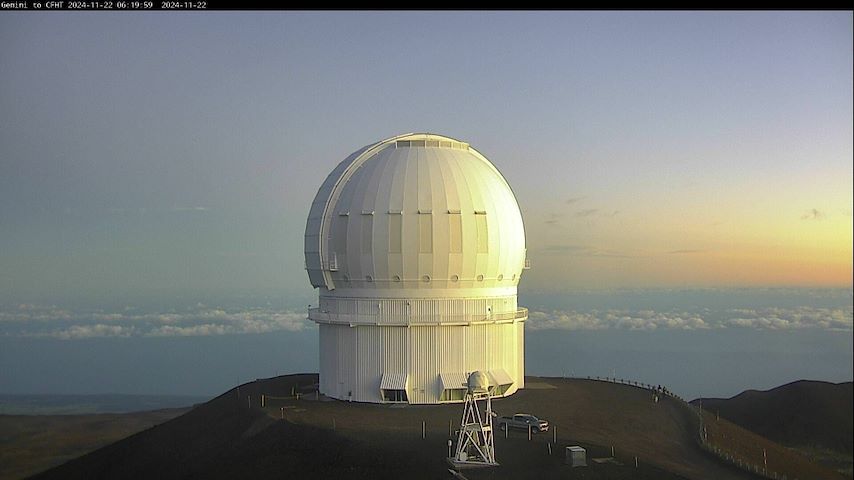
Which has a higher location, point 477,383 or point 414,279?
point 414,279

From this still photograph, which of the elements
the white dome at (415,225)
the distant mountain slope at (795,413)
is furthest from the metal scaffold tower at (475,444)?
the distant mountain slope at (795,413)

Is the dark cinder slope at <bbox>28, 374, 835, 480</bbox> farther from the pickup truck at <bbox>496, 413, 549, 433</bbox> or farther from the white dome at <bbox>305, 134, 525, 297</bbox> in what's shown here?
the white dome at <bbox>305, 134, 525, 297</bbox>

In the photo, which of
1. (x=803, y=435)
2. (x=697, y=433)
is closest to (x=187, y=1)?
Result: (x=697, y=433)

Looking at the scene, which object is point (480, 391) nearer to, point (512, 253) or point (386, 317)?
point (386, 317)

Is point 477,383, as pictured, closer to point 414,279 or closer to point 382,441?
point 382,441

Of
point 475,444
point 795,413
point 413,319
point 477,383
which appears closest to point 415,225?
point 413,319

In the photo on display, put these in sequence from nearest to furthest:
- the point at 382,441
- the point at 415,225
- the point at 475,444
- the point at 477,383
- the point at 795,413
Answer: the point at 475,444, the point at 477,383, the point at 382,441, the point at 415,225, the point at 795,413

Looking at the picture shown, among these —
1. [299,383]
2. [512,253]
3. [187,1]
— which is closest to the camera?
[187,1]
